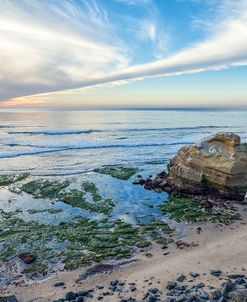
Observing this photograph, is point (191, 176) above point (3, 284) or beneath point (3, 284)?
above

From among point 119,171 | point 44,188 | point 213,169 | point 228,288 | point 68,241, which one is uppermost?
point 213,169

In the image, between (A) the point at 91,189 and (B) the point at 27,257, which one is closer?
(B) the point at 27,257

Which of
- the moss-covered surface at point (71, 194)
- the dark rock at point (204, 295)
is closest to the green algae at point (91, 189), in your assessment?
the moss-covered surface at point (71, 194)

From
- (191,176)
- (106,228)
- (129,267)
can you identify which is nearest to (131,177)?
(191,176)

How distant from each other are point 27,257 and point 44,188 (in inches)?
321

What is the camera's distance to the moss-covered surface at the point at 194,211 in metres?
13.2

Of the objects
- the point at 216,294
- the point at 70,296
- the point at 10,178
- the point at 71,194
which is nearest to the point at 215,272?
the point at 216,294

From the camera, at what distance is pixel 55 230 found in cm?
1230

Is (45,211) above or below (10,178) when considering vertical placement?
below

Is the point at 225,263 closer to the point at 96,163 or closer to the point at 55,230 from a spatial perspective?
the point at 55,230

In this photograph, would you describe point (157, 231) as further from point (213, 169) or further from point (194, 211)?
point (213, 169)

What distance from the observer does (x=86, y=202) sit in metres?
15.8

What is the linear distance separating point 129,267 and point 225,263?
2748 mm

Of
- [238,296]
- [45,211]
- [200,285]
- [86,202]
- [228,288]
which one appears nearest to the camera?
[238,296]
